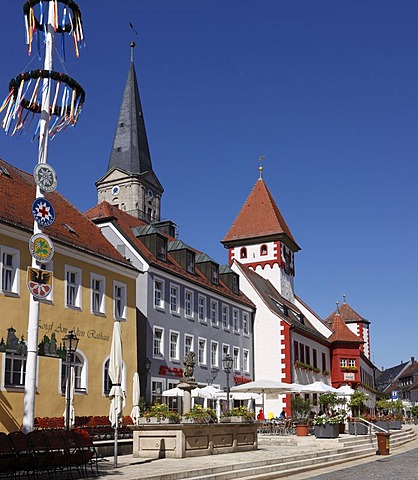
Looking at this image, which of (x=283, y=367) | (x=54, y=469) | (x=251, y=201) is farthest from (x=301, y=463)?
(x=251, y=201)

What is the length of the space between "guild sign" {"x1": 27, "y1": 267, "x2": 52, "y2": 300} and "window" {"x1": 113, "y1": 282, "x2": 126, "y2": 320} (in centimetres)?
1364

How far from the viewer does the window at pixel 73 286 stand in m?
26.5

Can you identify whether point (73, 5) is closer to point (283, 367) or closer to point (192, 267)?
point (192, 267)

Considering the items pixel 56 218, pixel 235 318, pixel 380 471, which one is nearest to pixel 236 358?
pixel 235 318

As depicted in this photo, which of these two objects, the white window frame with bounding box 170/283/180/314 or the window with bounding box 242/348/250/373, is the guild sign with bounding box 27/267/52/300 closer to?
the white window frame with bounding box 170/283/180/314

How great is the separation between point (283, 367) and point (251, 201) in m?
18.5

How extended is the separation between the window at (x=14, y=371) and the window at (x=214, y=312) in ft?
59.4

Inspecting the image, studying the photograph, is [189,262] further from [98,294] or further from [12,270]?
[12,270]

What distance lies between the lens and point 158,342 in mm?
34188

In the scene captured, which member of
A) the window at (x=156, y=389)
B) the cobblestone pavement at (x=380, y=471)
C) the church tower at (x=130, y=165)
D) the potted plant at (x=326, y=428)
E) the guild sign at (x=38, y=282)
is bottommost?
the cobblestone pavement at (x=380, y=471)

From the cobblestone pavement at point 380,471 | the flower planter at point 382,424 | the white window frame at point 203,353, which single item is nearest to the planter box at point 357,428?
the flower planter at point 382,424

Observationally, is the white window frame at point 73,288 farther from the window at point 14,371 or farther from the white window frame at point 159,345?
the white window frame at point 159,345

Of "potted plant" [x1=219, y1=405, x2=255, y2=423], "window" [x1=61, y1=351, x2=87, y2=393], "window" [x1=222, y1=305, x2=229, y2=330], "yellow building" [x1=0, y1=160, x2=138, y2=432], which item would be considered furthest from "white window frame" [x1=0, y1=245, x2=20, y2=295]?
"window" [x1=222, y1=305, x2=229, y2=330]

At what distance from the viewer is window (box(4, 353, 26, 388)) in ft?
74.8
